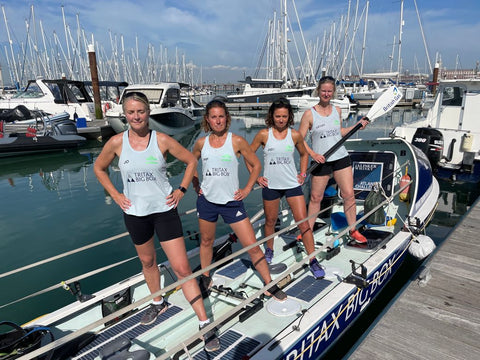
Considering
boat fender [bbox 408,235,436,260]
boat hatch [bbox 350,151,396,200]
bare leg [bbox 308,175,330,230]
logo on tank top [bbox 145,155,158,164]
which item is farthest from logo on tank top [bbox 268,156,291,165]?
boat hatch [bbox 350,151,396,200]

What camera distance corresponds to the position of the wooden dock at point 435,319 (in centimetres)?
322

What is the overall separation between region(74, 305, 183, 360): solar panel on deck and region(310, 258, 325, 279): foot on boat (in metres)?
1.73

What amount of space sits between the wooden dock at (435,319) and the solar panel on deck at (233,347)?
3.37 ft

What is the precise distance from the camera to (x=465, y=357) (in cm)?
312

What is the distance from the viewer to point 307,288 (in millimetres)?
3912

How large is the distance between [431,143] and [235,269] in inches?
389

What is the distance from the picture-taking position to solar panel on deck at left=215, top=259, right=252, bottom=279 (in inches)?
179

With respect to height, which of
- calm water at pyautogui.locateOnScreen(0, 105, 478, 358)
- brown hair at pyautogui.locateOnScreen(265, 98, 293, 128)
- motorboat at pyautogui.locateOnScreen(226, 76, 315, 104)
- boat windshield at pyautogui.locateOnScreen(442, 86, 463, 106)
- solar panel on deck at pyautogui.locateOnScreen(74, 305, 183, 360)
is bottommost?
calm water at pyautogui.locateOnScreen(0, 105, 478, 358)

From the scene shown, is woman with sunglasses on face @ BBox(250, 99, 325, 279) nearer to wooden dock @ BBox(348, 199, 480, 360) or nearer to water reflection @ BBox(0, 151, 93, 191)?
wooden dock @ BBox(348, 199, 480, 360)

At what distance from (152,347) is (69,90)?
2550 centimetres

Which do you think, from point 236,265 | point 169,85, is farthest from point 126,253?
point 169,85

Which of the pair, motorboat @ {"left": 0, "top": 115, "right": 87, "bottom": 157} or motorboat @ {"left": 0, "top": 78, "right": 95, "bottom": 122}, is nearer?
motorboat @ {"left": 0, "top": 115, "right": 87, "bottom": 157}

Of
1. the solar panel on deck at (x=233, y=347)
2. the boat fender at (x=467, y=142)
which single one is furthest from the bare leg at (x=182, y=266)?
the boat fender at (x=467, y=142)

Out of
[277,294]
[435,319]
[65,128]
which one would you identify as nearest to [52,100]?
[65,128]
